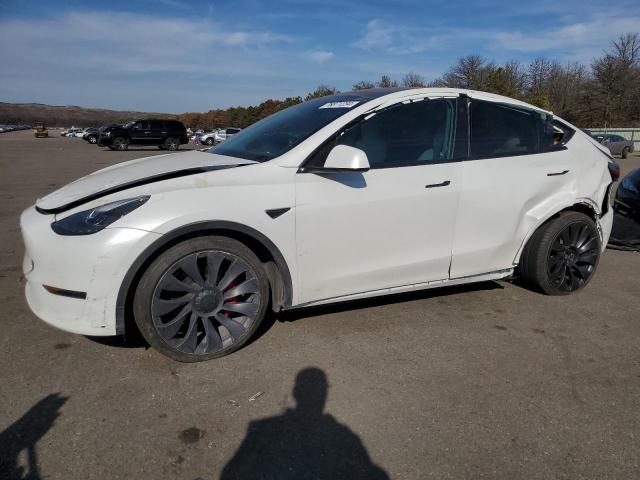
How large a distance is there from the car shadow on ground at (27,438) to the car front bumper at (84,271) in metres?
0.41

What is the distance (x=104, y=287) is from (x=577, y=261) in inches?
144

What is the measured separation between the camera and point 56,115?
178625 millimetres

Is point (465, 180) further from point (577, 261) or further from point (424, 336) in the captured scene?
point (577, 261)

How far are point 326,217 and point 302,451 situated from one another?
1378 millimetres

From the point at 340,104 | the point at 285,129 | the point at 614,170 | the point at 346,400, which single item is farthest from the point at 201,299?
the point at 614,170

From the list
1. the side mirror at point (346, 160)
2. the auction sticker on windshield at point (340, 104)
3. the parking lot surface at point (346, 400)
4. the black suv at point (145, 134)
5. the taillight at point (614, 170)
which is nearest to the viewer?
the parking lot surface at point (346, 400)

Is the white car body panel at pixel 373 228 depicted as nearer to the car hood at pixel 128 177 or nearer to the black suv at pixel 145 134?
the car hood at pixel 128 177

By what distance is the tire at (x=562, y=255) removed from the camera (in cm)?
391

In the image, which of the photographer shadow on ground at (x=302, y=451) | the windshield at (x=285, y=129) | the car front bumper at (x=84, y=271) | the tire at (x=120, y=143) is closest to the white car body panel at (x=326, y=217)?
the car front bumper at (x=84, y=271)

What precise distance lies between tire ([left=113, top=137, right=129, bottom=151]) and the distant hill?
127 meters

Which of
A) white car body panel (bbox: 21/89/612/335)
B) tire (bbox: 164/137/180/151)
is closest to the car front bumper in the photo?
white car body panel (bbox: 21/89/612/335)

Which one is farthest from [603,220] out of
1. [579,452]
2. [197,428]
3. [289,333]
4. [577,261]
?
[197,428]

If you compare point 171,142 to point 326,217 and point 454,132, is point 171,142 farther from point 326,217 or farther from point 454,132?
point 326,217

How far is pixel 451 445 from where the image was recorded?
2.27 metres
